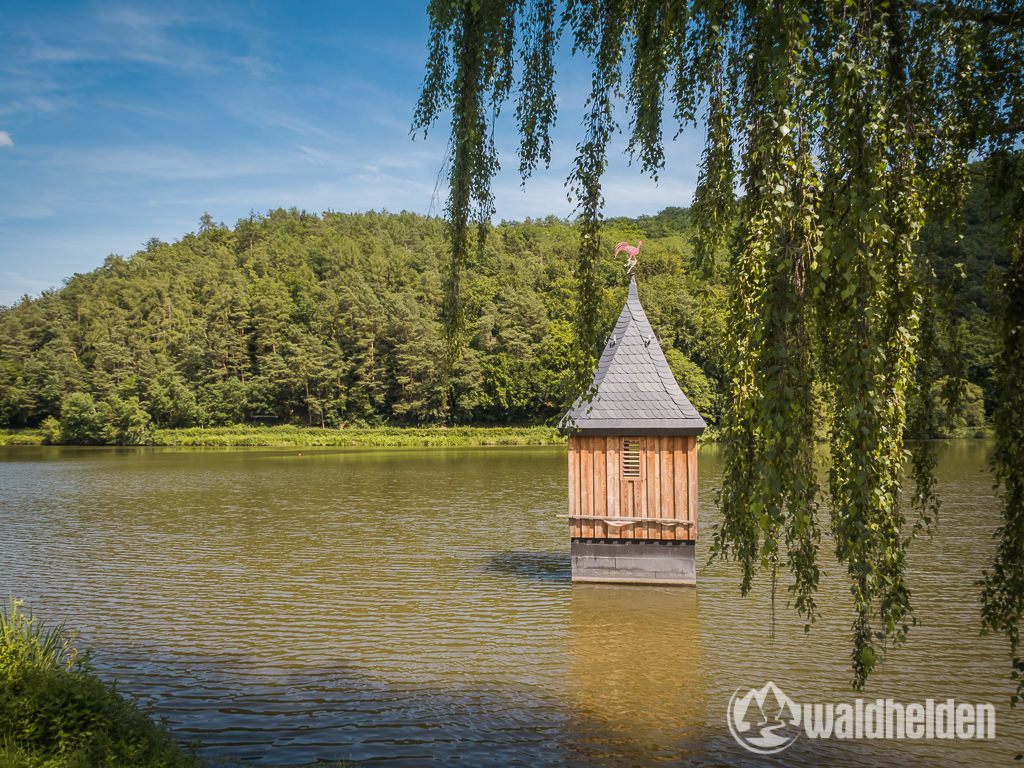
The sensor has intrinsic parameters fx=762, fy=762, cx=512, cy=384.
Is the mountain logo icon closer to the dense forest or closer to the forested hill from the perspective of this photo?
the dense forest

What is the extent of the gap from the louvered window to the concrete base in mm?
1134

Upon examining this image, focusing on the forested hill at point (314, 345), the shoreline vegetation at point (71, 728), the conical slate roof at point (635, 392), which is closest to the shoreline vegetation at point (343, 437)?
the forested hill at point (314, 345)

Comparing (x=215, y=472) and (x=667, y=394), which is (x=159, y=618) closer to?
(x=667, y=394)

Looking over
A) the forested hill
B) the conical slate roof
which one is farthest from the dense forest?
the conical slate roof

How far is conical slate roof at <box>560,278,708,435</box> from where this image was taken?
11.1m

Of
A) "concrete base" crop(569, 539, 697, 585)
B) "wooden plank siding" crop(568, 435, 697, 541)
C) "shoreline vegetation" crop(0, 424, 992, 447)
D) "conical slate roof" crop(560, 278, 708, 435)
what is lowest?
"shoreline vegetation" crop(0, 424, 992, 447)

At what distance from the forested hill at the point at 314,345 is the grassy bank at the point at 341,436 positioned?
3.15 metres

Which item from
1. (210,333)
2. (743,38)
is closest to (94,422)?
(210,333)

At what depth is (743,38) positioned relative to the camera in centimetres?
394

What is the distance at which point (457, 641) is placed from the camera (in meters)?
9.65

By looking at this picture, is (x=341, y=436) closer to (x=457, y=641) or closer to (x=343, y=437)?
(x=343, y=437)

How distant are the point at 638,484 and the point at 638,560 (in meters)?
1.28

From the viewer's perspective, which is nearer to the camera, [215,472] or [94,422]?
[215,472]

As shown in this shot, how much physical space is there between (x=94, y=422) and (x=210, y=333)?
13667 millimetres
